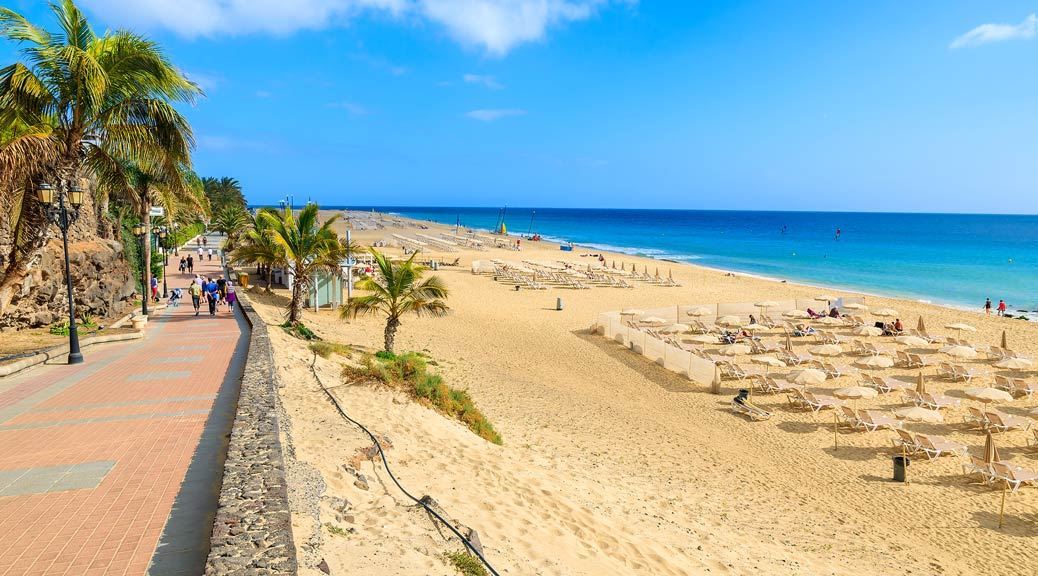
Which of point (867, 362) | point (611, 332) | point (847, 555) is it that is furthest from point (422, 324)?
point (847, 555)

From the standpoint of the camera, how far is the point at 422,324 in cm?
2020

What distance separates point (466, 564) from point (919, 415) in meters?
10.2

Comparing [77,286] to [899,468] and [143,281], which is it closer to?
[143,281]

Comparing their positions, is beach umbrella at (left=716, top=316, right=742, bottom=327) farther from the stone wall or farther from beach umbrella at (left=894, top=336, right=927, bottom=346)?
the stone wall

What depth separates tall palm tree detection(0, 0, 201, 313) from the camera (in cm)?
834

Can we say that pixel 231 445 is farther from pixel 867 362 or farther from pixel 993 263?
pixel 993 263

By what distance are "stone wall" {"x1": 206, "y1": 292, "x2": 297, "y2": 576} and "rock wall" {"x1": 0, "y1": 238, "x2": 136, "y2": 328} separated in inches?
379

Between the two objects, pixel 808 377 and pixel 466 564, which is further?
pixel 808 377

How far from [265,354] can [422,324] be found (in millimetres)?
10127

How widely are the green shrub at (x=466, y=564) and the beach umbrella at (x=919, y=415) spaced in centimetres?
990

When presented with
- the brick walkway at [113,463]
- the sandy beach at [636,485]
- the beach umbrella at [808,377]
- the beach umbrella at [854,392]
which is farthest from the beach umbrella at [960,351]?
the brick walkway at [113,463]

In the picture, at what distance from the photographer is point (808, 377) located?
12.8 meters

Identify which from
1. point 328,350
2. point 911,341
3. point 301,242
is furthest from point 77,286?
point 911,341

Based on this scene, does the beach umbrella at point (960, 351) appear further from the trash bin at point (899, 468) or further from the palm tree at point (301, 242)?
the palm tree at point (301, 242)
